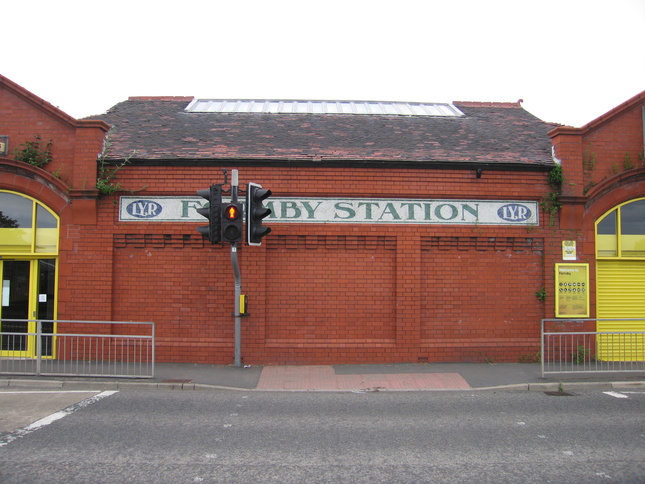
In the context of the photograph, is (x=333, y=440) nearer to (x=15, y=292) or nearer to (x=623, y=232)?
(x=15, y=292)

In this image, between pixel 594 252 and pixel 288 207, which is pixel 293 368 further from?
pixel 594 252

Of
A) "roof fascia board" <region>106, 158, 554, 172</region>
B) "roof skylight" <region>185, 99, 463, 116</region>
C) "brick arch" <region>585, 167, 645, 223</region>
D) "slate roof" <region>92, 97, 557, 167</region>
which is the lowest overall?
"brick arch" <region>585, 167, 645, 223</region>

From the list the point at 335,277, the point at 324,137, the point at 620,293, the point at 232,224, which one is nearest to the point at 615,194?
the point at 620,293

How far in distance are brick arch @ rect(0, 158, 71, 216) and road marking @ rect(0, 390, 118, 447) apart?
4770 mm

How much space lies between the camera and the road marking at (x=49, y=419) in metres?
6.21

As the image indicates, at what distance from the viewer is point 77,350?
9945 mm

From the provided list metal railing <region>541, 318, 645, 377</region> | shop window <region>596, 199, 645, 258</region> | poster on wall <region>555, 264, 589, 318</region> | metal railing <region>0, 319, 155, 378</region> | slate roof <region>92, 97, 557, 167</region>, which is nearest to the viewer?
metal railing <region>0, 319, 155, 378</region>

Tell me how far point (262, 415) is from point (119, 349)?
4986 millimetres

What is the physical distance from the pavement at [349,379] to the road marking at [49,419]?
0.82m

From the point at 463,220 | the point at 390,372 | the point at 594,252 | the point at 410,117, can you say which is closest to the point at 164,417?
the point at 390,372

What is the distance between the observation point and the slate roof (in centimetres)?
1155

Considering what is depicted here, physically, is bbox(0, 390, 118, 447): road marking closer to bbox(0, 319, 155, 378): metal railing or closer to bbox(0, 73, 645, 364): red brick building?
bbox(0, 319, 155, 378): metal railing

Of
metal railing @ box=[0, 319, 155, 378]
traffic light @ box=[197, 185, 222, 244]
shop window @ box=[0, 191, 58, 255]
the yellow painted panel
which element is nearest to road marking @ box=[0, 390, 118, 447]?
metal railing @ box=[0, 319, 155, 378]

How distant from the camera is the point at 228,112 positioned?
15.5 m
